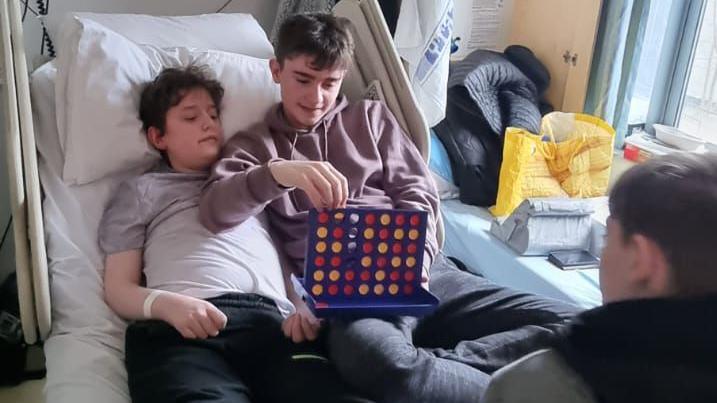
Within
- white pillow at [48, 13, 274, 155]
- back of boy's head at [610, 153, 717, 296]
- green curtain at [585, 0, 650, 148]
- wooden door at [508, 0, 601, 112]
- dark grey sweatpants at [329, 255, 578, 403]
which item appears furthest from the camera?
wooden door at [508, 0, 601, 112]

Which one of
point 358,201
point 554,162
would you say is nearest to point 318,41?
point 358,201

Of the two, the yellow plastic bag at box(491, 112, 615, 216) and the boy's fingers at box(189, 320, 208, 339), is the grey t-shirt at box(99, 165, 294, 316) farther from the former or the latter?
the yellow plastic bag at box(491, 112, 615, 216)

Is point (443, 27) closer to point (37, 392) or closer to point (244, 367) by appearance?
point (244, 367)

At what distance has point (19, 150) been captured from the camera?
51.2 inches

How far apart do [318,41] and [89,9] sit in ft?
2.94

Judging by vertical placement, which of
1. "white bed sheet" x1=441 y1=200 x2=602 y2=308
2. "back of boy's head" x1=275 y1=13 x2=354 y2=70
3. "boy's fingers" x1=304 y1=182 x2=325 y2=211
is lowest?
"white bed sheet" x1=441 y1=200 x2=602 y2=308

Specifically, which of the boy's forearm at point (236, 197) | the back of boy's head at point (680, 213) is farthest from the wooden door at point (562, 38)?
the back of boy's head at point (680, 213)

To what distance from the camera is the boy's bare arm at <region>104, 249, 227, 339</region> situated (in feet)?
4.05

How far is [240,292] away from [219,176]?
0.72ft

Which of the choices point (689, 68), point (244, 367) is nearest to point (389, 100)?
point (244, 367)

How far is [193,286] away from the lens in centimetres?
133

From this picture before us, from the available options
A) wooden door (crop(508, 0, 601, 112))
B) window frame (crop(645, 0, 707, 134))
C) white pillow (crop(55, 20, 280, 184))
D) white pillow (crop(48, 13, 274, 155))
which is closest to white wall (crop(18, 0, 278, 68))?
white pillow (crop(48, 13, 274, 155))

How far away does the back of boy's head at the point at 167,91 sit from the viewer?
149 cm

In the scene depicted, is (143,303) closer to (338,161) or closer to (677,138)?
(338,161)
